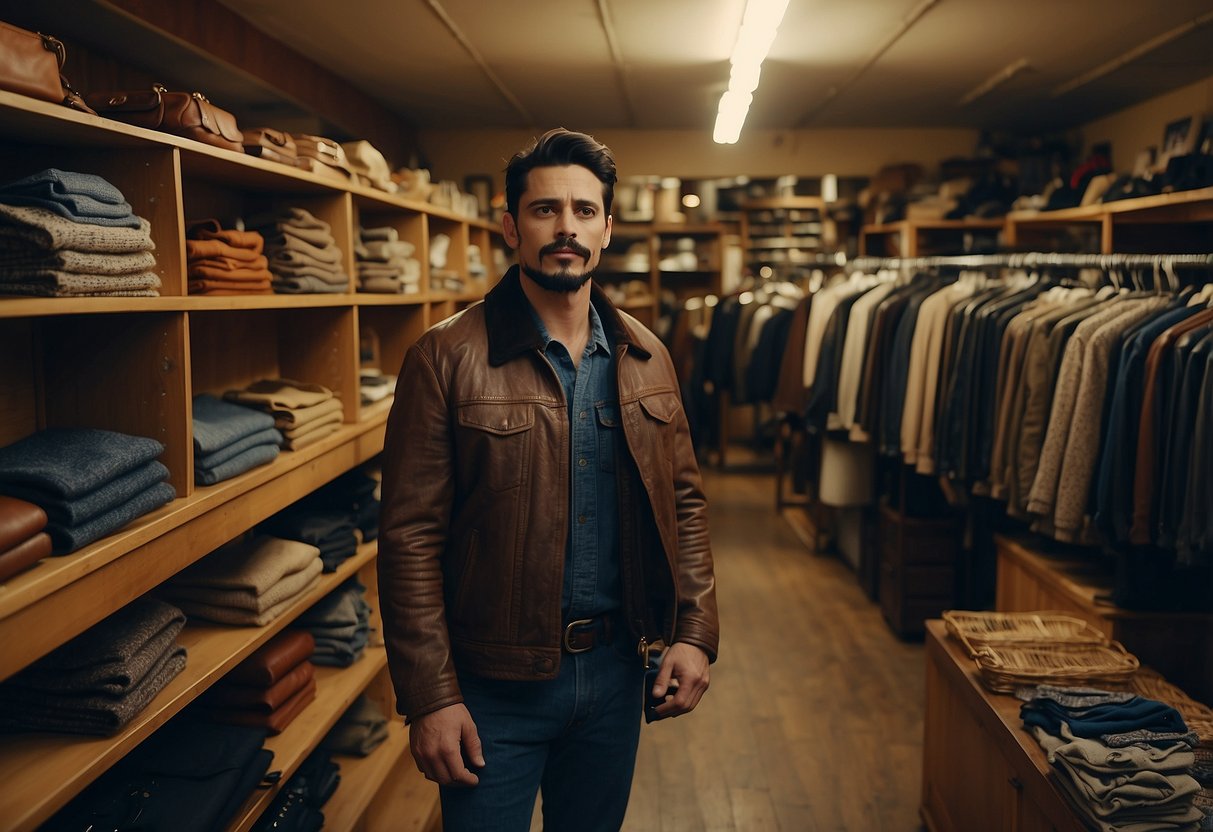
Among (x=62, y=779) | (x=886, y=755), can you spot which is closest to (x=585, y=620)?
(x=62, y=779)

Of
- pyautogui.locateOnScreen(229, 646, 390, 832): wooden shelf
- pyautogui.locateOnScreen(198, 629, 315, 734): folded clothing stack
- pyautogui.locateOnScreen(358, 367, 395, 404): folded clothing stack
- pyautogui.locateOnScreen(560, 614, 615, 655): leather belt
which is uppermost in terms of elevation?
pyautogui.locateOnScreen(358, 367, 395, 404): folded clothing stack

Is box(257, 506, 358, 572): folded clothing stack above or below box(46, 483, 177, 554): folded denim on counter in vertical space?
below

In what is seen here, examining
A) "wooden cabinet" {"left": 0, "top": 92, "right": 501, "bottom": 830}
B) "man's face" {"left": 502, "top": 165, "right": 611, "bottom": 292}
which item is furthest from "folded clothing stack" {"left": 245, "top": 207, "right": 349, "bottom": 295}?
"man's face" {"left": 502, "top": 165, "right": 611, "bottom": 292}

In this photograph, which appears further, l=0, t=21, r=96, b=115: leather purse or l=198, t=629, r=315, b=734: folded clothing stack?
l=198, t=629, r=315, b=734: folded clothing stack

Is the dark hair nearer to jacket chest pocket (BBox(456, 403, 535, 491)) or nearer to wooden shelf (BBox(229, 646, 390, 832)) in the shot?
jacket chest pocket (BBox(456, 403, 535, 491))

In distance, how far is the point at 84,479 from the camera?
5.55 ft

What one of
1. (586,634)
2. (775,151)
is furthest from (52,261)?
Answer: (775,151)

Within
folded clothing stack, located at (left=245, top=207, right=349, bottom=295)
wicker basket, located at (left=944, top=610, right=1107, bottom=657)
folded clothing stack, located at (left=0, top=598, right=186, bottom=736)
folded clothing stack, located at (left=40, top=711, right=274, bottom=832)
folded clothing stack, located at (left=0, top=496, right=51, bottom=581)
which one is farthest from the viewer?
folded clothing stack, located at (left=245, top=207, right=349, bottom=295)

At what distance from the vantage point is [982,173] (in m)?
8.16

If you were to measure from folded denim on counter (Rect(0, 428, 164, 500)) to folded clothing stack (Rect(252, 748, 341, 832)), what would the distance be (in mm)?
1028

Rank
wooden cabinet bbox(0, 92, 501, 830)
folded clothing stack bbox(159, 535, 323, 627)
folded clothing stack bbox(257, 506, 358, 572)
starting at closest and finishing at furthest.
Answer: wooden cabinet bbox(0, 92, 501, 830) → folded clothing stack bbox(159, 535, 323, 627) → folded clothing stack bbox(257, 506, 358, 572)

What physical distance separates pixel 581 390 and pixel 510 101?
5483 mm

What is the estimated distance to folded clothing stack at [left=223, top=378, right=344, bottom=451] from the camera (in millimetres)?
2730

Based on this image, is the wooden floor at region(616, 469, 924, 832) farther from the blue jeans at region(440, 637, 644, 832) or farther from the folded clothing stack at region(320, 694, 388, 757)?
the blue jeans at region(440, 637, 644, 832)
